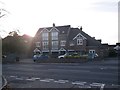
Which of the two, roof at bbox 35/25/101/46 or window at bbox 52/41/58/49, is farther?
window at bbox 52/41/58/49

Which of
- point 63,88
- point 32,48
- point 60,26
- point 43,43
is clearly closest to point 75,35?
point 60,26

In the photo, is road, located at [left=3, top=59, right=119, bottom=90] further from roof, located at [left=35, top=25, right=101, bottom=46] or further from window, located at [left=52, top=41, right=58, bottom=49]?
window, located at [left=52, top=41, right=58, bottom=49]

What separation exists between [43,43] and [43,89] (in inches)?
2161

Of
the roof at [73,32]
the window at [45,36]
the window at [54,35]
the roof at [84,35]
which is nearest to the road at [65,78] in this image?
the roof at [84,35]

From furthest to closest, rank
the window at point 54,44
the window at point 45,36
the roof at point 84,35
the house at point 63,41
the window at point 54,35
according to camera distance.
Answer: the window at point 45,36 → the window at point 54,35 → the window at point 54,44 → the house at point 63,41 → the roof at point 84,35

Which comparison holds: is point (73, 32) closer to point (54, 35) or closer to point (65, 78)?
point (54, 35)

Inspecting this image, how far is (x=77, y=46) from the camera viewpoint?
205ft

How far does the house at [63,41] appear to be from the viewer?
6128 cm

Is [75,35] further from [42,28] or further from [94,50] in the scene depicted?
[42,28]

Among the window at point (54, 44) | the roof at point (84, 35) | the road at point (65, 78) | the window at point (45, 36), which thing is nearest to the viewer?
the road at point (65, 78)

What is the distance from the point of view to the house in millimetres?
61281

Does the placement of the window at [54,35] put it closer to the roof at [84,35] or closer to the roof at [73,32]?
the roof at [73,32]

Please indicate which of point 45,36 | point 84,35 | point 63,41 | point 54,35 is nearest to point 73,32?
point 63,41

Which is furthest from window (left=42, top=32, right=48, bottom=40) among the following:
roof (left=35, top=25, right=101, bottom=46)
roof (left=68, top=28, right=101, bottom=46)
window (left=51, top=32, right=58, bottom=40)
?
roof (left=68, top=28, right=101, bottom=46)
